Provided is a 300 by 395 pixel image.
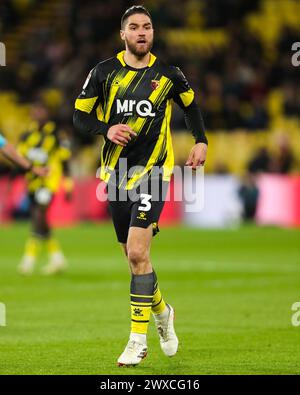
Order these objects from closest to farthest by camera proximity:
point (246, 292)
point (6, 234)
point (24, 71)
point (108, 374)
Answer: point (108, 374) → point (246, 292) → point (6, 234) → point (24, 71)

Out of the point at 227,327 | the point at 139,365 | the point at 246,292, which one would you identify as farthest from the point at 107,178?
the point at 246,292

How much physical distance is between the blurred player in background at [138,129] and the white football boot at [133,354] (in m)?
0.10

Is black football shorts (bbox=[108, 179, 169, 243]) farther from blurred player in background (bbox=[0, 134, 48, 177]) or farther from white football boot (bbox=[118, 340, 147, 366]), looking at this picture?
white football boot (bbox=[118, 340, 147, 366])

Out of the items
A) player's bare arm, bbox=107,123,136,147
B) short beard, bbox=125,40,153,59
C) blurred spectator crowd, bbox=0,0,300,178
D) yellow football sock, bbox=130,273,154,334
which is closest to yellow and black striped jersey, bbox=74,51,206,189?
short beard, bbox=125,40,153,59

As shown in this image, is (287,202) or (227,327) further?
(287,202)

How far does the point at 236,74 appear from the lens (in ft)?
86.7

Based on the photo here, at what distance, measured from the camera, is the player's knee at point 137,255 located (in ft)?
25.2

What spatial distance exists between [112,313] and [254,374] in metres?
3.90

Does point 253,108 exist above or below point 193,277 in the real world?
above

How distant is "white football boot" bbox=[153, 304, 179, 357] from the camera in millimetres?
8062

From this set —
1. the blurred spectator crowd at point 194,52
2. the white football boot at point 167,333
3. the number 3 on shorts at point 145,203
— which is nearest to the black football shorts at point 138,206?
the number 3 on shorts at point 145,203

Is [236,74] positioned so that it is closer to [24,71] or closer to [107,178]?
[24,71]

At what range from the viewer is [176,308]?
37.1 feet

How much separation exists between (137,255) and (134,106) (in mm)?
1142
